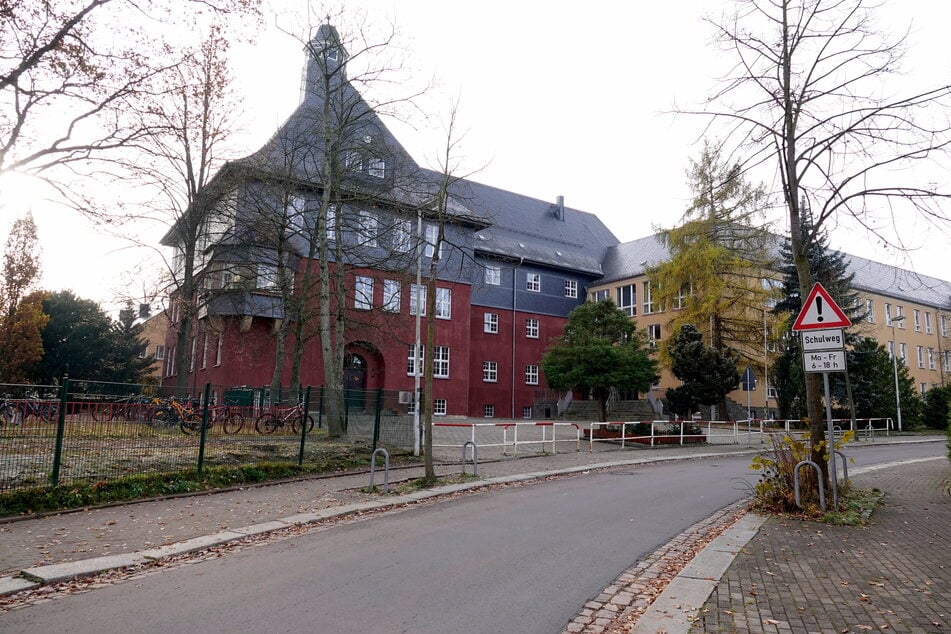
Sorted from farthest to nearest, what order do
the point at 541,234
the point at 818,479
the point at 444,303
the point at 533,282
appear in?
the point at 541,234 → the point at 533,282 → the point at 444,303 → the point at 818,479

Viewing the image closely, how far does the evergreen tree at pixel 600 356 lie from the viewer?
28891 mm

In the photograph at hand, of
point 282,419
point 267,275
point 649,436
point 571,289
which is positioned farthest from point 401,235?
point 571,289

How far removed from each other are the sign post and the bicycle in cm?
1070

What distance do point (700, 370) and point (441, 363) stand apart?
14.2m

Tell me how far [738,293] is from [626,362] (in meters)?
9.45

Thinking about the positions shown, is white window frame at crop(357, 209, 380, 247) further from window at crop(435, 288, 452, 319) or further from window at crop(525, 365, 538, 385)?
window at crop(525, 365, 538, 385)

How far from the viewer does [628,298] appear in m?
47.8

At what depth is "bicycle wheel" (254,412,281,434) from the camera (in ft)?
50.0

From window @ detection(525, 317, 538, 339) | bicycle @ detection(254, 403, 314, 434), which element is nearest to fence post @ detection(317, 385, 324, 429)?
bicycle @ detection(254, 403, 314, 434)

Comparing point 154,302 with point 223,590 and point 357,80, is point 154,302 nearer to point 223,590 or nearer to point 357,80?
point 357,80

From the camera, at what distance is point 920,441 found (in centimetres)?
3033

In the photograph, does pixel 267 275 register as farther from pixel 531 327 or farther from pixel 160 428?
pixel 531 327

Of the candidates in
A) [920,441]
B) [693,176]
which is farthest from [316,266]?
[920,441]

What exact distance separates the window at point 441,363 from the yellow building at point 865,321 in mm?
9950
